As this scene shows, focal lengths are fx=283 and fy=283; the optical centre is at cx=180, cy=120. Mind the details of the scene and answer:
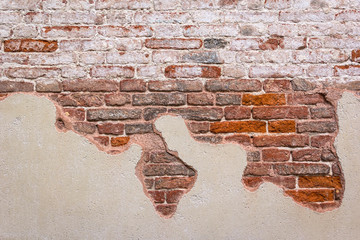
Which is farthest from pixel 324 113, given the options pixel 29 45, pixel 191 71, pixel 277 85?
pixel 29 45

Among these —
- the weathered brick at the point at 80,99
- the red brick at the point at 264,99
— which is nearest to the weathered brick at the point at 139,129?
the weathered brick at the point at 80,99

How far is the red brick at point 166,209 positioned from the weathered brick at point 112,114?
1.81 feet

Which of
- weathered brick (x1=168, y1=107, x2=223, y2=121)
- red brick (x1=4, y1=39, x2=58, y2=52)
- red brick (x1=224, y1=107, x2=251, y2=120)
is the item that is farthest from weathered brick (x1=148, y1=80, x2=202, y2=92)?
red brick (x1=4, y1=39, x2=58, y2=52)

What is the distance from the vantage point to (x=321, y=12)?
1.76m

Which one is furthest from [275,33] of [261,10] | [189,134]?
[189,134]

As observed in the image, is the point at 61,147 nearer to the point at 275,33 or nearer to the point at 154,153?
the point at 154,153

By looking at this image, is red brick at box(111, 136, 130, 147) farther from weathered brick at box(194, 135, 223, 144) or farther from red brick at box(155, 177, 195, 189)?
weathered brick at box(194, 135, 223, 144)

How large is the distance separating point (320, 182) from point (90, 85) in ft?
4.96

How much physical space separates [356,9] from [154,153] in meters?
1.54

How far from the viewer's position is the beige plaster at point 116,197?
167 centimetres

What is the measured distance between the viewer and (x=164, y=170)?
1707 millimetres

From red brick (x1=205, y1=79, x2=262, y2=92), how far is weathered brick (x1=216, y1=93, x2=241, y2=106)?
31 mm

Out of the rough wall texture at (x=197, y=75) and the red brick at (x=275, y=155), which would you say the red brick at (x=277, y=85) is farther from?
the red brick at (x=275, y=155)

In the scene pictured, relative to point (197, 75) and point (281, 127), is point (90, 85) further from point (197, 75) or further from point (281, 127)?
point (281, 127)
